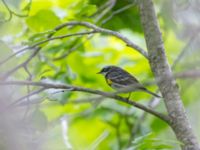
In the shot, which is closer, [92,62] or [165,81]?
[165,81]

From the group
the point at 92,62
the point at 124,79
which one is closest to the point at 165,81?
the point at 124,79

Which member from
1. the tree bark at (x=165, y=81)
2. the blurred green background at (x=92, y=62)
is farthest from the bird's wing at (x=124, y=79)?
the tree bark at (x=165, y=81)

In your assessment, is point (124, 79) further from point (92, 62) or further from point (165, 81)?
point (165, 81)

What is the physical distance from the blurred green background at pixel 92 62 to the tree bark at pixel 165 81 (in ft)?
1.33

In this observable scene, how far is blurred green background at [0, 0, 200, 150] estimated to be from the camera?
2.57 metres

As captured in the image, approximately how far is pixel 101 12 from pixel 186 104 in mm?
916

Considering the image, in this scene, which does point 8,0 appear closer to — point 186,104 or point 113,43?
point 186,104

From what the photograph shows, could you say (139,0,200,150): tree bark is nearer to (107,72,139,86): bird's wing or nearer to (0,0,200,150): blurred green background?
(0,0,200,150): blurred green background

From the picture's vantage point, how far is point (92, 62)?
149 inches

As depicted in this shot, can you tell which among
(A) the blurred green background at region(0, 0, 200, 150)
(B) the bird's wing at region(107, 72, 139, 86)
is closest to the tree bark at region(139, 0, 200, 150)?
(A) the blurred green background at region(0, 0, 200, 150)

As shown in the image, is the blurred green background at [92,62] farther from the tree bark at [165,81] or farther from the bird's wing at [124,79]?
the tree bark at [165,81]

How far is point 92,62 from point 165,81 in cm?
183

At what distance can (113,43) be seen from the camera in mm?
4844

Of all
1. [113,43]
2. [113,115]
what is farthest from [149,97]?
[113,43]
